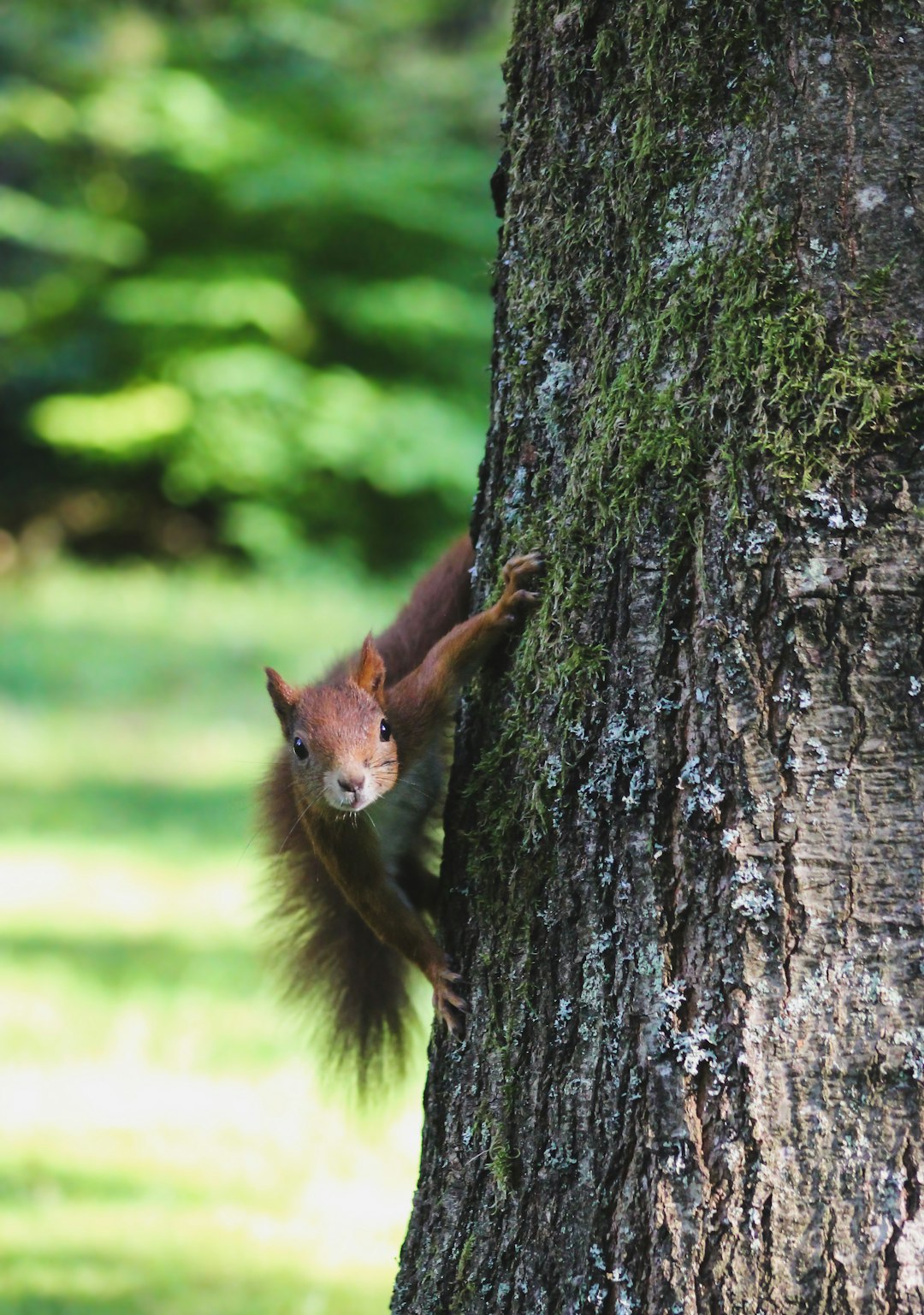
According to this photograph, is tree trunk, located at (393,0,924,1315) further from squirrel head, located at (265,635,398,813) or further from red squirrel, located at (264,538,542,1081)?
squirrel head, located at (265,635,398,813)

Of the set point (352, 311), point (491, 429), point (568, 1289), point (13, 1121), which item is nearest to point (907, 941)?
point (568, 1289)

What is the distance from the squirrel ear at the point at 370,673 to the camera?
2287 mm

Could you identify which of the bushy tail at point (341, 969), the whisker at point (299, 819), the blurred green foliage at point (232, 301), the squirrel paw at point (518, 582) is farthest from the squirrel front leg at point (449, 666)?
the blurred green foliage at point (232, 301)

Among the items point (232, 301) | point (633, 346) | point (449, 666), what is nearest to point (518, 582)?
point (449, 666)

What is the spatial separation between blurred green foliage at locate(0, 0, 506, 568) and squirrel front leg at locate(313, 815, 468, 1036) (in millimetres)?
9999

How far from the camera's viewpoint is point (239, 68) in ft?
43.0

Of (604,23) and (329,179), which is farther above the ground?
(329,179)

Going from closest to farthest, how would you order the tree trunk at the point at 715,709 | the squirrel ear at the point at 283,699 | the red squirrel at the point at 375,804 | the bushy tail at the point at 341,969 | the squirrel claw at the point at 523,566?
1. the tree trunk at the point at 715,709
2. the squirrel claw at the point at 523,566
3. the red squirrel at the point at 375,804
4. the squirrel ear at the point at 283,699
5. the bushy tail at the point at 341,969

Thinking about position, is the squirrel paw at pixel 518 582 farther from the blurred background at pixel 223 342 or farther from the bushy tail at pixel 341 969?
the blurred background at pixel 223 342

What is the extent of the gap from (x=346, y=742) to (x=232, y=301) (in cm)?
1031

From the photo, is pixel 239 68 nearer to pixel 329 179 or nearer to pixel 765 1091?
pixel 329 179

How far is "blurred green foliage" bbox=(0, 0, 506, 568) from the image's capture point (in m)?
12.1

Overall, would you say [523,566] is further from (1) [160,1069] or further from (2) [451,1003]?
(1) [160,1069]

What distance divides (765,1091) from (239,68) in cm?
1297
